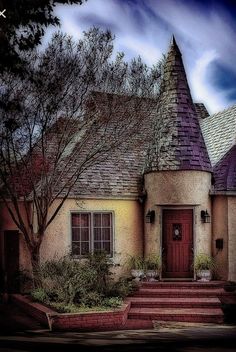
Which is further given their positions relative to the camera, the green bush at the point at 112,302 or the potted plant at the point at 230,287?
the potted plant at the point at 230,287

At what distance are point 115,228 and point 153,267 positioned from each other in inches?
75.7

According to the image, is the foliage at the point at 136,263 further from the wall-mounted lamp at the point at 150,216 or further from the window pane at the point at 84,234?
the window pane at the point at 84,234

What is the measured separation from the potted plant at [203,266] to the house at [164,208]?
34 centimetres

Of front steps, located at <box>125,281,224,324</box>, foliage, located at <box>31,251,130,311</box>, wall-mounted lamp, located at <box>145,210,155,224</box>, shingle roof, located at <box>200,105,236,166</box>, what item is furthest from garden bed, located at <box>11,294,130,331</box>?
shingle roof, located at <box>200,105,236,166</box>

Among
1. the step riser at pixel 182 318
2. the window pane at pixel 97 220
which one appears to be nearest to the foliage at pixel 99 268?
the step riser at pixel 182 318

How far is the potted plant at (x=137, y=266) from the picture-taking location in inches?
595

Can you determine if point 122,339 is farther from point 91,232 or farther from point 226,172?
point 226,172

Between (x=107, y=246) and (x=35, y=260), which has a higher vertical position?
(x=107, y=246)

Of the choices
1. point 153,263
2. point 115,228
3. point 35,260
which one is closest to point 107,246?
point 115,228

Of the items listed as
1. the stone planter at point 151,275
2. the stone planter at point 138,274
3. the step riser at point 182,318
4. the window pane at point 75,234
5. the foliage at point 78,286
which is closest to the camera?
the foliage at point 78,286

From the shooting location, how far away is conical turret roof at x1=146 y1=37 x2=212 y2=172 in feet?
50.7

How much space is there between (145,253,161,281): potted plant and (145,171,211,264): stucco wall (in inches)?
12.8

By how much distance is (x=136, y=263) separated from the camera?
50.6 feet

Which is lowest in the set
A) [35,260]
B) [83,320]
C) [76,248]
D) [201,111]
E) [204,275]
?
[83,320]
